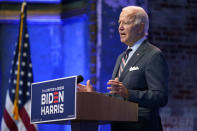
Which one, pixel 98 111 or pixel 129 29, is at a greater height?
pixel 129 29

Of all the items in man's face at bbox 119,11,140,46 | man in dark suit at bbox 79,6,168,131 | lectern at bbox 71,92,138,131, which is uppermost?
man's face at bbox 119,11,140,46

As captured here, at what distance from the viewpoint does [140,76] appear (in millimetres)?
2756

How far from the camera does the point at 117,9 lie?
4.95 metres

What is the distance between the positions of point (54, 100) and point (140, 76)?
0.68 metres

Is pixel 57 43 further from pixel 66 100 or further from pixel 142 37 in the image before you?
pixel 66 100

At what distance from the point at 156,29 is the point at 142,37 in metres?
2.18

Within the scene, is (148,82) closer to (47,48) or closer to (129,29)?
(129,29)

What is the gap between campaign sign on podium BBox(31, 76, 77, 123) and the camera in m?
2.23

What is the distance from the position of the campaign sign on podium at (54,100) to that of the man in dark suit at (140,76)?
308 mm

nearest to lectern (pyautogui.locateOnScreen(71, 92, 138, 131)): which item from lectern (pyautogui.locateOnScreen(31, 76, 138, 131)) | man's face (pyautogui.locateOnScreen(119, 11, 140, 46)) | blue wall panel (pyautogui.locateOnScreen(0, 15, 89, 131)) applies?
lectern (pyautogui.locateOnScreen(31, 76, 138, 131))

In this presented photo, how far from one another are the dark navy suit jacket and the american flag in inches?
108

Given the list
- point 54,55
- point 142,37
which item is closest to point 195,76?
point 54,55

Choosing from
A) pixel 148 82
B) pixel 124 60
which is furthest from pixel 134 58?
Answer: pixel 148 82

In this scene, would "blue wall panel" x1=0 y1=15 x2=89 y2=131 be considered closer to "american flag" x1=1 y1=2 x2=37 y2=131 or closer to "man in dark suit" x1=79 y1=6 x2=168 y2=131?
"american flag" x1=1 y1=2 x2=37 y2=131
